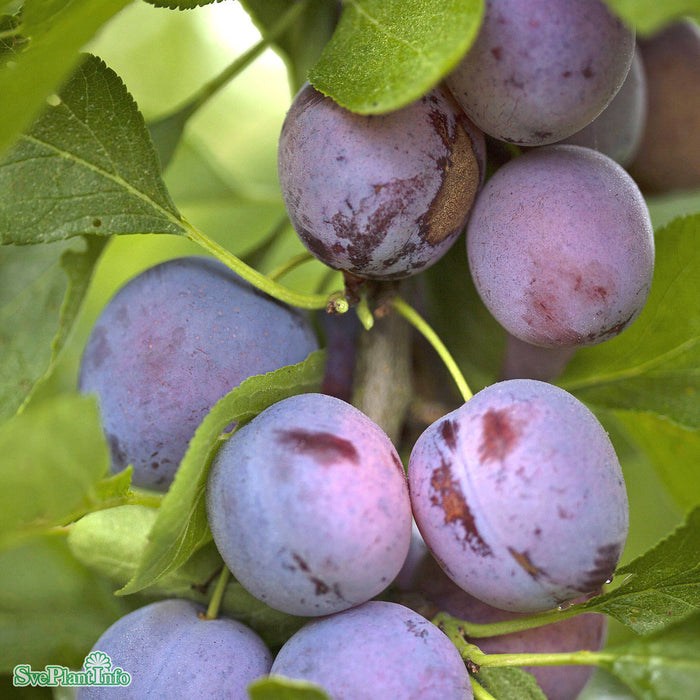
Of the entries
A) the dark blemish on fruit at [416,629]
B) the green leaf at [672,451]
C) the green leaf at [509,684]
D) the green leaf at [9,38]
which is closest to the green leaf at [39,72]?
the green leaf at [9,38]

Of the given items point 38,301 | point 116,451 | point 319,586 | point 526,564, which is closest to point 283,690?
point 319,586

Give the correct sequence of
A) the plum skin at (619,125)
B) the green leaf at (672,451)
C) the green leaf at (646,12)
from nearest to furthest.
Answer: the green leaf at (646,12)
the plum skin at (619,125)
the green leaf at (672,451)

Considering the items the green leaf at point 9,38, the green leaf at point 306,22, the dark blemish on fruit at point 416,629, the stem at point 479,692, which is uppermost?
the green leaf at point 9,38

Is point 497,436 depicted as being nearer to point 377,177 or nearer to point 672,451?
point 377,177

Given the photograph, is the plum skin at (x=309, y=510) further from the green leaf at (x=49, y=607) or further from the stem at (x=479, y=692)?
the green leaf at (x=49, y=607)

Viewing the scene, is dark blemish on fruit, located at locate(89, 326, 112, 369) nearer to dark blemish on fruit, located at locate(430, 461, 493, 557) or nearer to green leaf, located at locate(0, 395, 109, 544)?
green leaf, located at locate(0, 395, 109, 544)

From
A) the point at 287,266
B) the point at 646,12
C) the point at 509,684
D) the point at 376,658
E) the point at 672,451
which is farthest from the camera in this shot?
the point at 672,451
